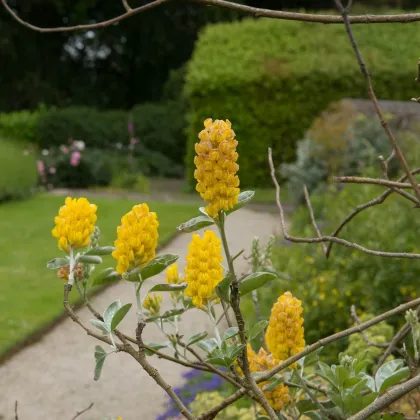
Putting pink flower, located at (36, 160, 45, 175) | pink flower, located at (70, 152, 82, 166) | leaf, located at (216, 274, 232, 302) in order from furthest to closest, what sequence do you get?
1. pink flower, located at (70, 152, 82, 166)
2. pink flower, located at (36, 160, 45, 175)
3. leaf, located at (216, 274, 232, 302)

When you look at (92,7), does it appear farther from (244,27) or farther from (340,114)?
(340,114)

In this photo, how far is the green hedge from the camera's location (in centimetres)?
1142

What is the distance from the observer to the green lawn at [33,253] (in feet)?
16.7

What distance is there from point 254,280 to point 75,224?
28 centimetres

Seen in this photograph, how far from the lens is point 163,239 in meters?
7.52

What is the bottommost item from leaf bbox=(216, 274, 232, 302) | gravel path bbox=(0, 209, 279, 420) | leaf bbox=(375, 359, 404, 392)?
gravel path bbox=(0, 209, 279, 420)

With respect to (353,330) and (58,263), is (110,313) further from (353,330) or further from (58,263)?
(353,330)

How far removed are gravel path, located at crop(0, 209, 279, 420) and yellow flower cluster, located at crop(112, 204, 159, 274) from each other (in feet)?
8.05

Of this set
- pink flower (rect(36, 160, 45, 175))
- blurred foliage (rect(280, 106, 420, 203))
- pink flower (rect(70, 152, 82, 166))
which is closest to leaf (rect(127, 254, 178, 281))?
blurred foliage (rect(280, 106, 420, 203))

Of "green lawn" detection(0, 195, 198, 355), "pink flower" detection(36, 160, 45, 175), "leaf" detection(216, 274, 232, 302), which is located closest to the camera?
"leaf" detection(216, 274, 232, 302)

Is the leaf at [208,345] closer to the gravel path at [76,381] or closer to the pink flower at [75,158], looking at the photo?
the gravel path at [76,381]

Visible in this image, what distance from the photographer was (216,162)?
803 mm

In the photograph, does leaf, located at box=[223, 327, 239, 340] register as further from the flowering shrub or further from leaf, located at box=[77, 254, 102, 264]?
leaf, located at box=[77, 254, 102, 264]

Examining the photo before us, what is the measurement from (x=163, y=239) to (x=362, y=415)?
6716mm
